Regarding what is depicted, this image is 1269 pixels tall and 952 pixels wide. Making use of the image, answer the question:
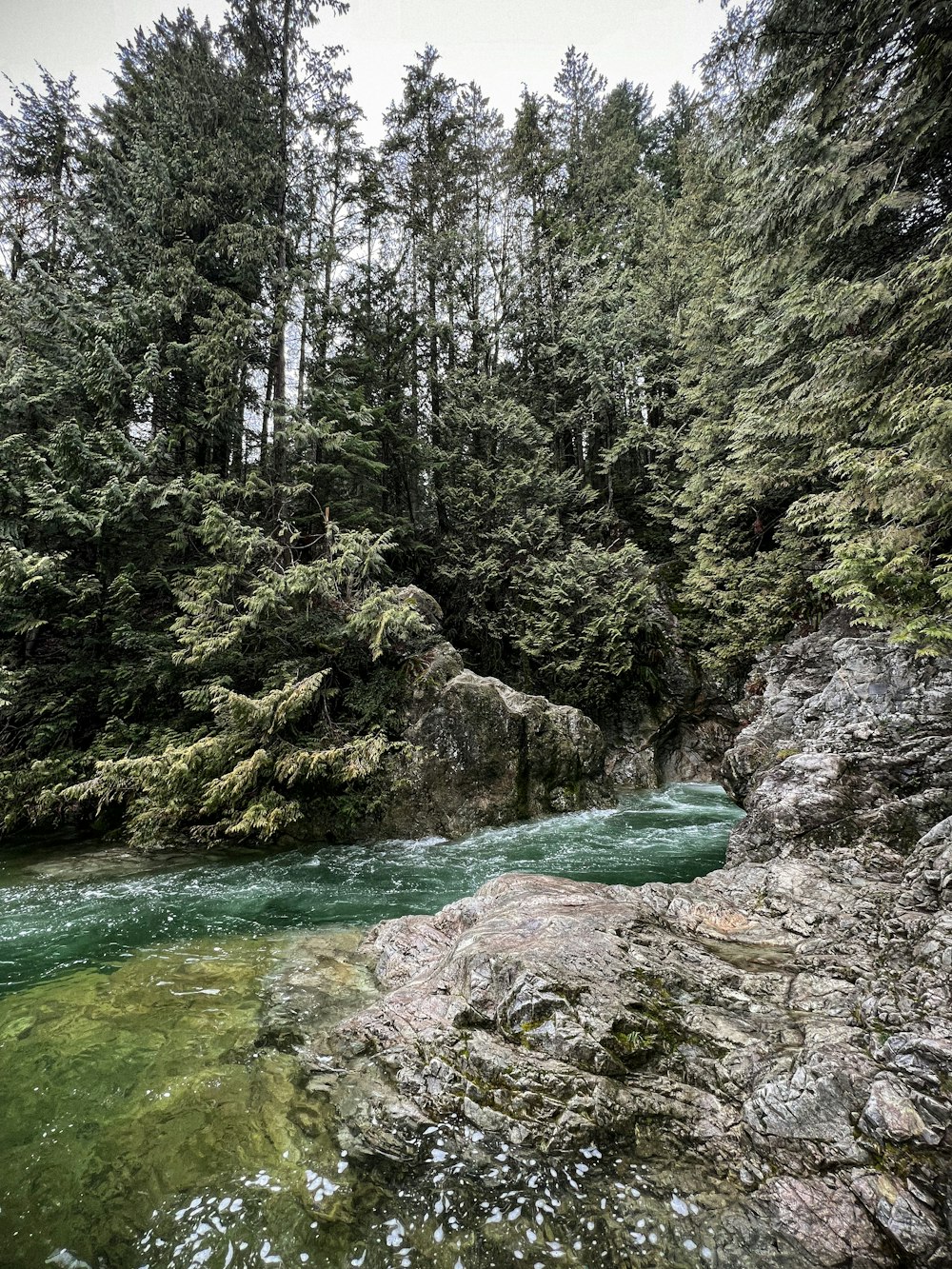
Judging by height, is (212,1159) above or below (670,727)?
below

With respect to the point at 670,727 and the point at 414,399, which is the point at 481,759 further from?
the point at 414,399

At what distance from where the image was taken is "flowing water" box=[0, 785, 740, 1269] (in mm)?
2201

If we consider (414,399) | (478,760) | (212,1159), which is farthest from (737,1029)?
(414,399)

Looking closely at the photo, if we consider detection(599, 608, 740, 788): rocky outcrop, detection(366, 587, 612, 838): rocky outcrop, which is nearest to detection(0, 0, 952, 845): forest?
detection(599, 608, 740, 788): rocky outcrop

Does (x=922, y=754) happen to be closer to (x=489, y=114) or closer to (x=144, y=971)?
(x=144, y=971)

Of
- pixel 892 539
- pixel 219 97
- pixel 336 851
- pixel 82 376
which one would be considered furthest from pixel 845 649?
pixel 219 97

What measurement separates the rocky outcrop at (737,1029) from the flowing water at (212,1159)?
0.22m

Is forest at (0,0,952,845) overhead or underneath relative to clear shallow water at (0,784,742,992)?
overhead

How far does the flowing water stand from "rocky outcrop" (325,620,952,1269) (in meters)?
0.22

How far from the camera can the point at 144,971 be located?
179 inches

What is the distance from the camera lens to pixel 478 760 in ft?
32.9

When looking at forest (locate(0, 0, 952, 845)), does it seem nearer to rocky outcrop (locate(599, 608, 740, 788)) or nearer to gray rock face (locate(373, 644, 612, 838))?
rocky outcrop (locate(599, 608, 740, 788))

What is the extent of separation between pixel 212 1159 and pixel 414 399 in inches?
641

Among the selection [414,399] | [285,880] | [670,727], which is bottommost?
[285,880]
